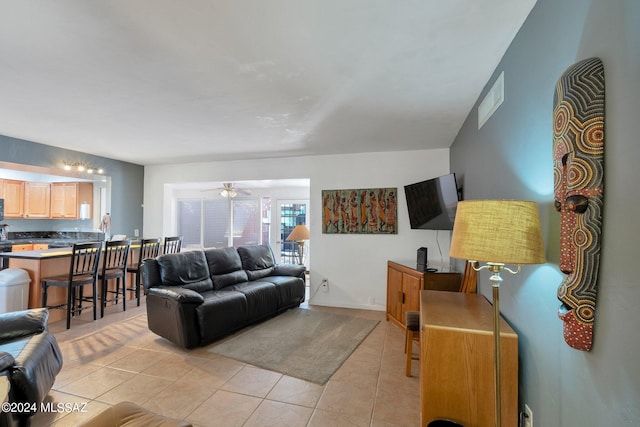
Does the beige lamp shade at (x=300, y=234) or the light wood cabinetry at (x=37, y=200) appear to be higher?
the light wood cabinetry at (x=37, y=200)

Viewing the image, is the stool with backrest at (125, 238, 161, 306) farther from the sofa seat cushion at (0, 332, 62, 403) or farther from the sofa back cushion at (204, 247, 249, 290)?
the sofa seat cushion at (0, 332, 62, 403)

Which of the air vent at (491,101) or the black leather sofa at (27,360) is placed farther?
the air vent at (491,101)

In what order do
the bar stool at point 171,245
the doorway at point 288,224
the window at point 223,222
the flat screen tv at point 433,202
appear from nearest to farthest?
the flat screen tv at point 433,202 < the bar stool at point 171,245 < the doorway at point 288,224 < the window at point 223,222

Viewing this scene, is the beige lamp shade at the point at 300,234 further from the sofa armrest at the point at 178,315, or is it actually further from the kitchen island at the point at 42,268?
the kitchen island at the point at 42,268

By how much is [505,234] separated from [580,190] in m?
0.29

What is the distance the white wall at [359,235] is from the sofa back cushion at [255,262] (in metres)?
0.74

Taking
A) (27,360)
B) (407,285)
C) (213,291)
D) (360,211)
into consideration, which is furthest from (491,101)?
(213,291)

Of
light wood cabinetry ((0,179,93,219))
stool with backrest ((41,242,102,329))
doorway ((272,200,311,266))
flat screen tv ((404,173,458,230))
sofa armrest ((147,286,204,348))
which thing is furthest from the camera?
doorway ((272,200,311,266))

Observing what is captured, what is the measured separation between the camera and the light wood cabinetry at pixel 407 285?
3328 mm

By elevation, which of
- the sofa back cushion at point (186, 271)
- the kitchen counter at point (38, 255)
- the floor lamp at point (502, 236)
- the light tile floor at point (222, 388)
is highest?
the floor lamp at point (502, 236)

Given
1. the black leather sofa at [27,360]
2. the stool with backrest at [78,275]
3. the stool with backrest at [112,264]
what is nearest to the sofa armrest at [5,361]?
the black leather sofa at [27,360]

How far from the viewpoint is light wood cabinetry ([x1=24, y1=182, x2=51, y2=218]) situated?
248 inches

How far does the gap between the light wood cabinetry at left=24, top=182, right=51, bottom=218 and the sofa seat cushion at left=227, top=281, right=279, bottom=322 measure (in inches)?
213

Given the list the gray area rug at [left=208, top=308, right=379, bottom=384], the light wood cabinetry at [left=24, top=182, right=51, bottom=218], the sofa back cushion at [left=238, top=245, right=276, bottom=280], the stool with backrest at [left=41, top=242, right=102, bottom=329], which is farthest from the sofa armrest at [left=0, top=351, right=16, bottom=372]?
the light wood cabinetry at [left=24, top=182, right=51, bottom=218]
